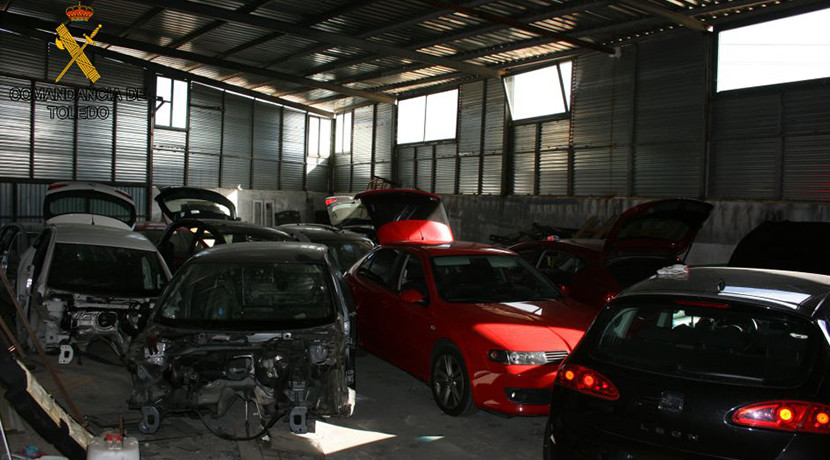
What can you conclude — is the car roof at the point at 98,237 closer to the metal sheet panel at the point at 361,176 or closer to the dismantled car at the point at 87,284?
the dismantled car at the point at 87,284

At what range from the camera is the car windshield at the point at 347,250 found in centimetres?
935

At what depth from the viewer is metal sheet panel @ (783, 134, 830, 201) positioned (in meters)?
11.5

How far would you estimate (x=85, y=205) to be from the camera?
906 cm

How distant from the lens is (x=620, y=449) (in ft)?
10.3

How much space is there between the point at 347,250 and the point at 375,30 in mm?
7727

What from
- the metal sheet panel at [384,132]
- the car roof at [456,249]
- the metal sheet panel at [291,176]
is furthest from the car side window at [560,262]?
the metal sheet panel at [291,176]

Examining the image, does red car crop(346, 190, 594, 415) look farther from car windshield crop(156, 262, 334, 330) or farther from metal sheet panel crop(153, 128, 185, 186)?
metal sheet panel crop(153, 128, 185, 186)

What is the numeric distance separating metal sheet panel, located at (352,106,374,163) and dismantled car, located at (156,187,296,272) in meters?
12.5

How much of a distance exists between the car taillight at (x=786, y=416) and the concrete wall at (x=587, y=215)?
9.92 metres

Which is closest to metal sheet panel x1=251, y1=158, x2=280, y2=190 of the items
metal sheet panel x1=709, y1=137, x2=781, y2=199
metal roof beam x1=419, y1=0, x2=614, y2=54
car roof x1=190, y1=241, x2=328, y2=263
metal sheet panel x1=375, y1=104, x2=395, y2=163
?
metal sheet panel x1=375, y1=104, x2=395, y2=163

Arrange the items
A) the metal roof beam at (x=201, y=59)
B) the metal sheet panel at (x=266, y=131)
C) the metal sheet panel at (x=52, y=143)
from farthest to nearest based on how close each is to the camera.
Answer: the metal sheet panel at (x=266, y=131), the metal sheet panel at (x=52, y=143), the metal roof beam at (x=201, y=59)

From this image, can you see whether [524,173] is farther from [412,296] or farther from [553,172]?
[412,296]

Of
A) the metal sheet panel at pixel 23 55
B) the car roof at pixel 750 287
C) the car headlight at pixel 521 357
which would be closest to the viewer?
the car roof at pixel 750 287

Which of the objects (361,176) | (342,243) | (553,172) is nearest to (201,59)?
(361,176)
